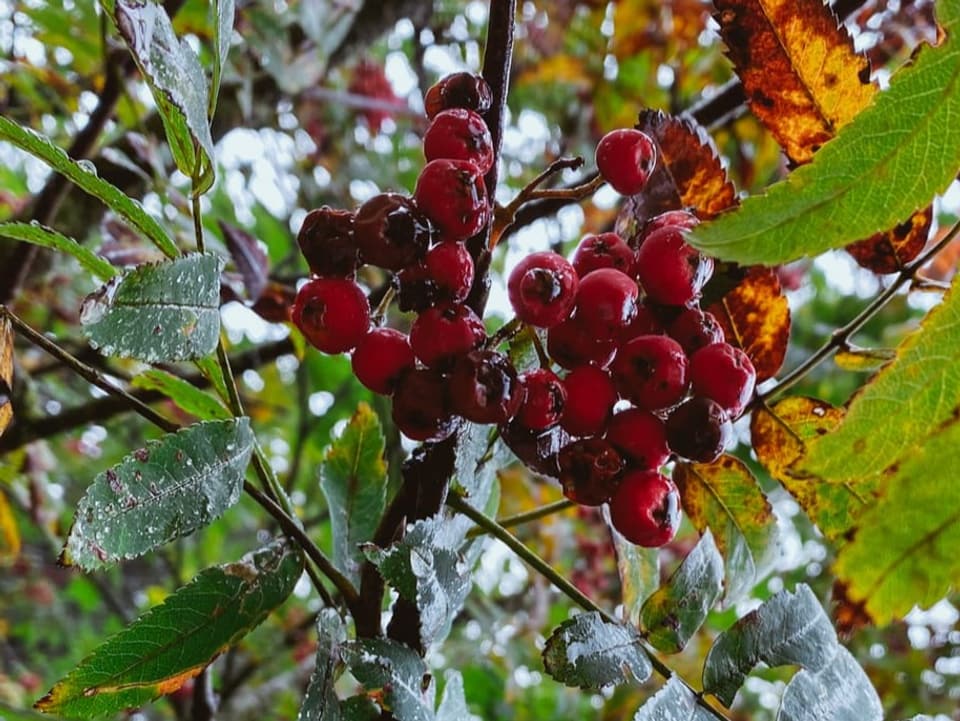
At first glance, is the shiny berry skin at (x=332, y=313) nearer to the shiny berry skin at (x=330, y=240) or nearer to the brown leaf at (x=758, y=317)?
the shiny berry skin at (x=330, y=240)

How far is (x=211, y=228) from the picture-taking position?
1.14m

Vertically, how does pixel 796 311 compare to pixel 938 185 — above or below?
above

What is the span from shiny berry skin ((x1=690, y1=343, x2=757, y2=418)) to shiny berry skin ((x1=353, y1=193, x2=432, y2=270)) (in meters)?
0.19

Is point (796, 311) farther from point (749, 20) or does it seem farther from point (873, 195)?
point (873, 195)

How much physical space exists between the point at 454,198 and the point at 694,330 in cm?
19

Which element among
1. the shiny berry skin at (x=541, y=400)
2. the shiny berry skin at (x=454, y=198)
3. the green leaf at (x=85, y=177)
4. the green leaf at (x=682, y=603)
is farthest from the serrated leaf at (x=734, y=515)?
the green leaf at (x=85, y=177)

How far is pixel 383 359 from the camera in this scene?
22.3 inches

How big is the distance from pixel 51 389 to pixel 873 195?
72.4 inches

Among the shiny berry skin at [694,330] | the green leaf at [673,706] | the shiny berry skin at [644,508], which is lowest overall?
the green leaf at [673,706]

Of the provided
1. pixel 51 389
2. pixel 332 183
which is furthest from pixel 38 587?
pixel 332 183

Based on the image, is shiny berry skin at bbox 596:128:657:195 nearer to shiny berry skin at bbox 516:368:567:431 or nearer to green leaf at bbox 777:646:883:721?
Answer: shiny berry skin at bbox 516:368:567:431

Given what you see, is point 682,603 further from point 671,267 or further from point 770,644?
point 671,267

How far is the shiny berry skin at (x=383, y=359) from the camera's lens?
0.57 meters

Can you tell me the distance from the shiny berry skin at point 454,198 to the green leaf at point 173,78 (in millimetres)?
A: 134
